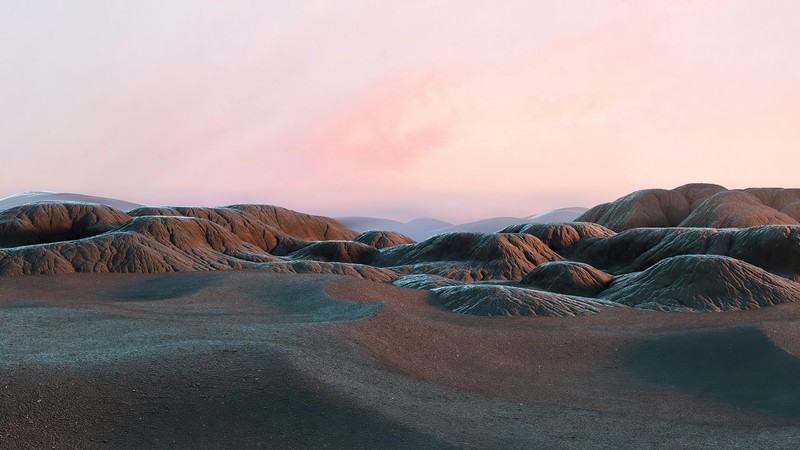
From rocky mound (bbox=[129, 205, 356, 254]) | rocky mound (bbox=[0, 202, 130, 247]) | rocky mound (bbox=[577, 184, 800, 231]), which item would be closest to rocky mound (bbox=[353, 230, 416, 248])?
rocky mound (bbox=[129, 205, 356, 254])

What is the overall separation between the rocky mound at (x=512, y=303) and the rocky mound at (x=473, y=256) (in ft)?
26.7

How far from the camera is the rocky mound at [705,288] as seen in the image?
17.6 metres

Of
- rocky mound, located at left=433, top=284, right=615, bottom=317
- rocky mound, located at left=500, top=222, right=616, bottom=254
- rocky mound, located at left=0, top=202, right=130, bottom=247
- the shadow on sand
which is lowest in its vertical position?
the shadow on sand

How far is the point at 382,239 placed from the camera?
36750mm

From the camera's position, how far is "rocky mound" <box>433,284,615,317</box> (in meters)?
16.3

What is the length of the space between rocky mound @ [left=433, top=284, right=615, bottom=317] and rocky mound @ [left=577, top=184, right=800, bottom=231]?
28093 millimetres

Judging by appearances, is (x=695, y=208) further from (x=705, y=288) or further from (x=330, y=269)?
(x=330, y=269)

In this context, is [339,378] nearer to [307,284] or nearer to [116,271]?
[307,284]

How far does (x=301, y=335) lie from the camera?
1099cm

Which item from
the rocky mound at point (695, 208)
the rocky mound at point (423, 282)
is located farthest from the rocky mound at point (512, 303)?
the rocky mound at point (695, 208)

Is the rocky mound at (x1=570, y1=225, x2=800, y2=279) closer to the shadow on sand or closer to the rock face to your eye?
the rock face

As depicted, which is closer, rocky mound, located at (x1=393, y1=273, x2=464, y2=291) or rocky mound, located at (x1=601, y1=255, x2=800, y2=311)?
rocky mound, located at (x1=601, y1=255, x2=800, y2=311)

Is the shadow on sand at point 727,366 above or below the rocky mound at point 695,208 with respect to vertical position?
below

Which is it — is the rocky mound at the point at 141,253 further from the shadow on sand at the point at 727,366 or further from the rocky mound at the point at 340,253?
the shadow on sand at the point at 727,366
